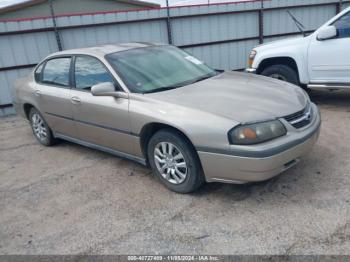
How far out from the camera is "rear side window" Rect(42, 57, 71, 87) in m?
4.66

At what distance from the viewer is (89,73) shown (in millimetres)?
4320

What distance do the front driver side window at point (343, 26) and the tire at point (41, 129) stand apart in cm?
490

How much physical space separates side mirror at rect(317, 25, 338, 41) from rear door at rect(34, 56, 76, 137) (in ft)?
13.3

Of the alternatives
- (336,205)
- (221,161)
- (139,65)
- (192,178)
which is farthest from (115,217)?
(336,205)

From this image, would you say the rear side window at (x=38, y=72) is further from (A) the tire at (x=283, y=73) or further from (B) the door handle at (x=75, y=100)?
(A) the tire at (x=283, y=73)

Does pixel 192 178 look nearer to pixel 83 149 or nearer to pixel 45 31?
pixel 83 149

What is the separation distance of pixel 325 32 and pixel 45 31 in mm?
5819

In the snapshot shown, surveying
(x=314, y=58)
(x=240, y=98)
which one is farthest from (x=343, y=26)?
(x=240, y=98)

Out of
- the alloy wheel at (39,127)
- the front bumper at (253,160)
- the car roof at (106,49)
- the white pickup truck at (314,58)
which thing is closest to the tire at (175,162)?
the front bumper at (253,160)

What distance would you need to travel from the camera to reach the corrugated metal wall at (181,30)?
7.61 m

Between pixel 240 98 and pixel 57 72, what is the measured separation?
2.76 metres

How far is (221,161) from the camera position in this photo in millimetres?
3115

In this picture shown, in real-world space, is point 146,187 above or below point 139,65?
below

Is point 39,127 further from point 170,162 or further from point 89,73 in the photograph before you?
point 170,162
